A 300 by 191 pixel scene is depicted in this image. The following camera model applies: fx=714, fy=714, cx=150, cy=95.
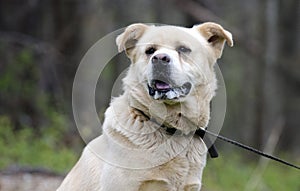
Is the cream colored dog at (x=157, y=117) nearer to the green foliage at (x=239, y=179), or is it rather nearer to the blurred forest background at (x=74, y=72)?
the blurred forest background at (x=74, y=72)

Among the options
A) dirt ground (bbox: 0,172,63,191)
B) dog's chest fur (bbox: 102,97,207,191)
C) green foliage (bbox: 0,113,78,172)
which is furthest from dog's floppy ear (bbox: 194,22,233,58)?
green foliage (bbox: 0,113,78,172)

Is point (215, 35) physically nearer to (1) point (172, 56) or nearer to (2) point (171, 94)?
(1) point (172, 56)

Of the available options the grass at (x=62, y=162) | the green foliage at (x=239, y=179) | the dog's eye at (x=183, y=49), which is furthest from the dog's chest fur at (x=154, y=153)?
the green foliage at (x=239, y=179)

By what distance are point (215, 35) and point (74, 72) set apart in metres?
8.72

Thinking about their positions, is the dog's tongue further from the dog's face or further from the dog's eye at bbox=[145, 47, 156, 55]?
the dog's eye at bbox=[145, 47, 156, 55]

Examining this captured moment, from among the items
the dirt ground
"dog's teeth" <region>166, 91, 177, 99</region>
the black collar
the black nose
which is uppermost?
the black nose

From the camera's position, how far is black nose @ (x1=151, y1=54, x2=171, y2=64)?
5.00m

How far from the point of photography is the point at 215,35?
5539 mm

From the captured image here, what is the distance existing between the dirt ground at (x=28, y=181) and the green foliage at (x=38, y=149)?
829 millimetres

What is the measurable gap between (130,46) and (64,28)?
9408 millimetres

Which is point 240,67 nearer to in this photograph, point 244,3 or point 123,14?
point 244,3

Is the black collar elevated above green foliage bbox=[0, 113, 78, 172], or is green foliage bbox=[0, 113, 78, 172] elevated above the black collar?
the black collar

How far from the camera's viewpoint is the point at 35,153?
10.5 metres

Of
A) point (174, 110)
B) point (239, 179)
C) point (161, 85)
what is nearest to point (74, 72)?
point (239, 179)
